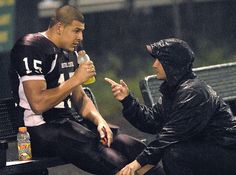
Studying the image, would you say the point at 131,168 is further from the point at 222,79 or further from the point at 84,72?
the point at 222,79

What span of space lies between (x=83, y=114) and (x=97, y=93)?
5.23 meters

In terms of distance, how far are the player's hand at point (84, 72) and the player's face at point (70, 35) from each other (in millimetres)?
235

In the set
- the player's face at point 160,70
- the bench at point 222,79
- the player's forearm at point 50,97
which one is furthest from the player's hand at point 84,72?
the bench at point 222,79

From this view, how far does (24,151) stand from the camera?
6.56 m

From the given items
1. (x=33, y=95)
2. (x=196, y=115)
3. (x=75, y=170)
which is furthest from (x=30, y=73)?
(x=75, y=170)

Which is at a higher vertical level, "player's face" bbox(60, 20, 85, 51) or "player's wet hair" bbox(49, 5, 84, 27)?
"player's wet hair" bbox(49, 5, 84, 27)

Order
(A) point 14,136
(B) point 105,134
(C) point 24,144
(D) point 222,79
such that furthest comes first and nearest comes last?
(D) point 222,79, (A) point 14,136, (B) point 105,134, (C) point 24,144

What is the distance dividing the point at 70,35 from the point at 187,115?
1053mm

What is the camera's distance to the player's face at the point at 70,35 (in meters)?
6.65

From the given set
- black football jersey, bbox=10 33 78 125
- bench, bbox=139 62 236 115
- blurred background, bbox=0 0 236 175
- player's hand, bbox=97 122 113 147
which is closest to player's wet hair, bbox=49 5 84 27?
black football jersey, bbox=10 33 78 125

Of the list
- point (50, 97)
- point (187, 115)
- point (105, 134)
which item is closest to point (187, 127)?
point (187, 115)

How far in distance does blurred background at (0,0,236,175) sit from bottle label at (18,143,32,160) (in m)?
5.18

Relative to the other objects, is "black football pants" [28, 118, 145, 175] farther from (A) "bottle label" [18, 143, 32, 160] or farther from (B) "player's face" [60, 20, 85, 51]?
(B) "player's face" [60, 20, 85, 51]

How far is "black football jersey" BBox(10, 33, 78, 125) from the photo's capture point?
6.43 metres
